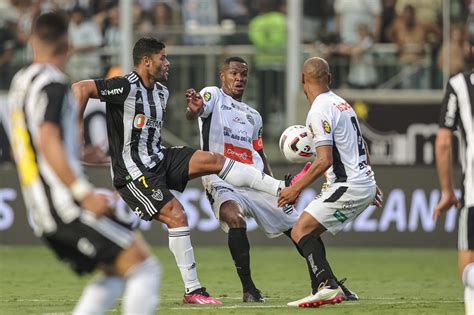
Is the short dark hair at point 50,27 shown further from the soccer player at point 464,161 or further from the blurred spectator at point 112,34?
the blurred spectator at point 112,34

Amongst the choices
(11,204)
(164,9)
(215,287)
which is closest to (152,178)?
(215,287)

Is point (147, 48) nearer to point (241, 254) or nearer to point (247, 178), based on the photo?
point (247, 178)

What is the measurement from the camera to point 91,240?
6.13 m

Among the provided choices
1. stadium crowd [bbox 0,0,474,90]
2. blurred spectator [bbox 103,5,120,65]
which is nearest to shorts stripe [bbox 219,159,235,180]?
stadium crowd [bbox 0,0,474,90]

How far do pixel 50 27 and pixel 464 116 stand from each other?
9.60 ft

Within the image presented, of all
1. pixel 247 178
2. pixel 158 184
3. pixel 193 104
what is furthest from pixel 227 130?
pixel 158 184

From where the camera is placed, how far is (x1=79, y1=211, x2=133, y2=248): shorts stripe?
611 cm

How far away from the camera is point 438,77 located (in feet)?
64.4

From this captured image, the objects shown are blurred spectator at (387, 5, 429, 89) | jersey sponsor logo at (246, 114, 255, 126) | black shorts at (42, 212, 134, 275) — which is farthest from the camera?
blurred spectator at (387, 5, 429, 89)

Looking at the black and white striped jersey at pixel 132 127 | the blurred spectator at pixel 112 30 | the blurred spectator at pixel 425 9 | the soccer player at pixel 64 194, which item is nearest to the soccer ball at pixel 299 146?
the black and white striped jersey at pixel 132 127

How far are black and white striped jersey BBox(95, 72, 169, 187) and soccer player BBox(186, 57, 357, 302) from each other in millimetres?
418

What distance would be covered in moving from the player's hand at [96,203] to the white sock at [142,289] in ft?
1.31

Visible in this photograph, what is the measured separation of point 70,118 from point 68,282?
20.9ft

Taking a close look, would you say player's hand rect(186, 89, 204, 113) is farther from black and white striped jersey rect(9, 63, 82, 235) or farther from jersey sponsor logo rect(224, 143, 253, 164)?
black and white striped jersey rect(9, 63, 82, 235)
